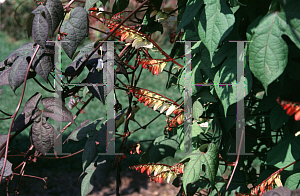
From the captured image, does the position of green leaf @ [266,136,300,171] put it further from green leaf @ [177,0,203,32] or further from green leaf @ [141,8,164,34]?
green leaf @ [141,8,164,34]

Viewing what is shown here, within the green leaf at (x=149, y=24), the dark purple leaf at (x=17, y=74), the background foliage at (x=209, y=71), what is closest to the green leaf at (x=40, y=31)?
→ the background foliage at (x=209, y=71)

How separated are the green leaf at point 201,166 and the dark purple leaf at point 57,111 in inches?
15.5

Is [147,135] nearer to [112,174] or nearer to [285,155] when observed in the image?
[112,174]

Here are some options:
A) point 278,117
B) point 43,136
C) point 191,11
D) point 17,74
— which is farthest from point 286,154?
point 17,74

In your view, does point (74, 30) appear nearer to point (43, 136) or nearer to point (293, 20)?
point (43, 136)

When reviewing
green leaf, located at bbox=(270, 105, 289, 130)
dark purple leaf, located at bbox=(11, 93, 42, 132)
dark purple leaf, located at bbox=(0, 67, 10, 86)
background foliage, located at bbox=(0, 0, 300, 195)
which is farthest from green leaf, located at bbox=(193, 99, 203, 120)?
dark purple leaf, located at bbox=(0, 67, 10, 86)

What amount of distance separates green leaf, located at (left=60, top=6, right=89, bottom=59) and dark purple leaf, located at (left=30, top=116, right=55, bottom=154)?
0.75 ft

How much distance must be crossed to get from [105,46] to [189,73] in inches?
11.9

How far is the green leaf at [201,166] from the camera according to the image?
35.0 inches

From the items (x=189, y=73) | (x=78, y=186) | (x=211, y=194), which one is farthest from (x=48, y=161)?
(x=189, y=73)

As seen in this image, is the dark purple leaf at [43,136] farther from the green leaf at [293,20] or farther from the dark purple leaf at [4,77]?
the green leaf at [293,20]

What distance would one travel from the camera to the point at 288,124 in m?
1.00

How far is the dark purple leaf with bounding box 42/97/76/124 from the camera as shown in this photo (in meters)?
0.87

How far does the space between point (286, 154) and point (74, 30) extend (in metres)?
0.74
